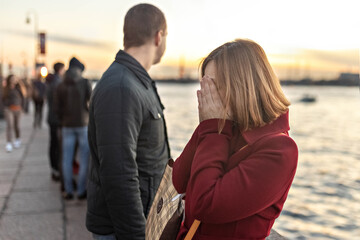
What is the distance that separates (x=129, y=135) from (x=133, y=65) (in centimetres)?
39

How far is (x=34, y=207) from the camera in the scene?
197 inches

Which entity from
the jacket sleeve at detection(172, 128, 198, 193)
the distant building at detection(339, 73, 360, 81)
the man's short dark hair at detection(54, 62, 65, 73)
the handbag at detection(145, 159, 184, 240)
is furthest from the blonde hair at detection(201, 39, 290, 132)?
the distant building at detection(339, 73, 360, 81)

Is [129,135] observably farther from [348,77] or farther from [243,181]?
[348,77]

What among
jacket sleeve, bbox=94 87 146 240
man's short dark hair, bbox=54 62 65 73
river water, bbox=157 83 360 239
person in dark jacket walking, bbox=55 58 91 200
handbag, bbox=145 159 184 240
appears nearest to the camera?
handbag, bbox=145 159 184 240

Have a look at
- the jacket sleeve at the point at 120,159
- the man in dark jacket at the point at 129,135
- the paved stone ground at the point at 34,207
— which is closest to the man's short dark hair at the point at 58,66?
the paved stone ground at the point at 34,207

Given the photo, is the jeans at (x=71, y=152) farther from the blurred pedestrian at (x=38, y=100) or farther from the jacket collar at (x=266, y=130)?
the blurred pedestrian at (x=38, y=100)

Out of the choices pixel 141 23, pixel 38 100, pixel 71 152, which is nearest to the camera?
pixel 141 23

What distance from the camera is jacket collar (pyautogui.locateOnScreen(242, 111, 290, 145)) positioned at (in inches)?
50.3

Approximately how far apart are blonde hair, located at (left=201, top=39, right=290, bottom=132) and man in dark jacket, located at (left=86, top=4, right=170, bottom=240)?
616 millimetres

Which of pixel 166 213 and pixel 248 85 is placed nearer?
pixel 248 85

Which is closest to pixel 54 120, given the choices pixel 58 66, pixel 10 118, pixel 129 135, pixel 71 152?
pixel 58 66

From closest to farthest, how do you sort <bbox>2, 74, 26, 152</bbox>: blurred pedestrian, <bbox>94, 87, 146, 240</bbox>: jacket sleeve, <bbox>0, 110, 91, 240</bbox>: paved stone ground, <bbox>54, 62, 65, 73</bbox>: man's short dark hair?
<bbox>94, 87, 146, 240</bbox>: jacket sleeve → <bbox>0, 110, 91, 240</bbox>: paved stone ground → <bbox>54, 62, 65, 73</bbox>: man's short dark hair → <bbox>2, 74, 26, 152</bbox>: blurred pedestrian

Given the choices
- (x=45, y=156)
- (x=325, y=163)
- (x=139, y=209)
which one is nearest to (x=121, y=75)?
(x=139, y=209)

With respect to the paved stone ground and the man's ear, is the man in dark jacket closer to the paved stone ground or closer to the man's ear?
the man's ear
